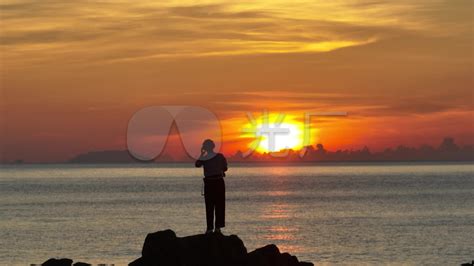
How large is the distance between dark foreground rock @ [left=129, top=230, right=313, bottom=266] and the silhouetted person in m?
0.60

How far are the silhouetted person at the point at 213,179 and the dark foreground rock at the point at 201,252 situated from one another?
598mm

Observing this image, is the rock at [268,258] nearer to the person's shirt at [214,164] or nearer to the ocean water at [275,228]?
the person's shirt at [214,164]

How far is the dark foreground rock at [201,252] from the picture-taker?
28.1 metres

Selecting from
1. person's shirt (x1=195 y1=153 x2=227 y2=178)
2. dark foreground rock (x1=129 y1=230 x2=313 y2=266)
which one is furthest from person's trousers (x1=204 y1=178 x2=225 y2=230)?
dark foreground rock (x1=129 y1=230 x2=313 y2=266)

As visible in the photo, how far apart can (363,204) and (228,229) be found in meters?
43.7

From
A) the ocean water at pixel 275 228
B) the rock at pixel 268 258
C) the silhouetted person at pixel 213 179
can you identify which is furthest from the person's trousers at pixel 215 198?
the ocean water at pixel 275 228

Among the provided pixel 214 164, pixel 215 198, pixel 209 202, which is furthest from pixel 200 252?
pixel 214 164

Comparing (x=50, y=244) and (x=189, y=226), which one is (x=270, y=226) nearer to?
(x=189, y=226)

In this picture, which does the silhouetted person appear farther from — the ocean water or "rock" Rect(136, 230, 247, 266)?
the ocean water

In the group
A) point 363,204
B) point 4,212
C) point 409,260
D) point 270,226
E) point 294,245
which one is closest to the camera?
point 409,260

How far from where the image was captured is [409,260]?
57.5 m

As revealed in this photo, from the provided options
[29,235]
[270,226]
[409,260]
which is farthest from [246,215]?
[409,260]

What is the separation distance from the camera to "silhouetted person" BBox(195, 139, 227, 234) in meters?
27.6

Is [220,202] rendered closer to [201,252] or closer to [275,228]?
[201,252]
